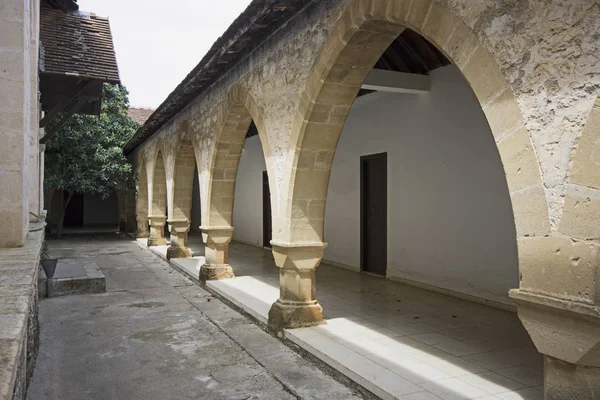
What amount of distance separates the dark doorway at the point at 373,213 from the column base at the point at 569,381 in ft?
17.7

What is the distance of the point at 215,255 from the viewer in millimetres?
7777

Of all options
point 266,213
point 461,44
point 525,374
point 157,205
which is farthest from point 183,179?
point 461,44

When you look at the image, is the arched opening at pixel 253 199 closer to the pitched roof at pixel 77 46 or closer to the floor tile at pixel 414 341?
the pitched roof at pixel 77 46

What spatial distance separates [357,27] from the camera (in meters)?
3.80

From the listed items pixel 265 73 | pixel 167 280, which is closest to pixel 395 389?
pixel 265 73

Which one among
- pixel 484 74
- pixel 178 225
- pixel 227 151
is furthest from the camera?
pixel 178 225

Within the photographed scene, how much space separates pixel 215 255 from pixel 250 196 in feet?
19.4

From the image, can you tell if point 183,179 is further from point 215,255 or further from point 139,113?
point 139,113

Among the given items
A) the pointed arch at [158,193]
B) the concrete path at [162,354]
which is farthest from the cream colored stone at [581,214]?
the pointed arch at [158,193]

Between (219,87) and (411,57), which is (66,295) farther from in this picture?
(411,57)

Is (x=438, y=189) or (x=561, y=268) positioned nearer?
(x=561, y=268)

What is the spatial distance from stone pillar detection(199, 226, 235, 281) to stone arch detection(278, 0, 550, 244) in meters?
2.88

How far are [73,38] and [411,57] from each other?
5424 mm

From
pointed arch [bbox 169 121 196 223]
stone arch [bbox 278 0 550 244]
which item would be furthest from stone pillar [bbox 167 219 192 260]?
stone arch [bbox 278 0 550 244]
